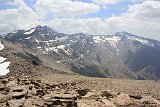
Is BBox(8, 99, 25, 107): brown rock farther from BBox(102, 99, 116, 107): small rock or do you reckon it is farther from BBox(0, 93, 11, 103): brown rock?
BBox(102, 99, 116, 107): small rock

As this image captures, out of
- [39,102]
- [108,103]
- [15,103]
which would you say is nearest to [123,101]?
[108,103]

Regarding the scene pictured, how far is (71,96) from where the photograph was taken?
1132 inches

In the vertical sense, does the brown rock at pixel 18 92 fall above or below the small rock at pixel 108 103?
above

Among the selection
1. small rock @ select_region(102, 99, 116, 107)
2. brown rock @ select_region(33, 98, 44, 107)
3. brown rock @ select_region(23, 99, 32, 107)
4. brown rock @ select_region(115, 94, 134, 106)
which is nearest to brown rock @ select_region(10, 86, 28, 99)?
brown rock @ select_region(33, 98, 44, 107)

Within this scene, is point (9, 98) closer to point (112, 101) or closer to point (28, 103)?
point (28, 103)

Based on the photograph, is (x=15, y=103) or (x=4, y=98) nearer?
(x=15, y=103)

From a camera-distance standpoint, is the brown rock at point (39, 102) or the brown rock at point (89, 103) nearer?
the brown rock at point (89, 103)

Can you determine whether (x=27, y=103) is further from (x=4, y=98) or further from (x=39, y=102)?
(x=4, y=98)

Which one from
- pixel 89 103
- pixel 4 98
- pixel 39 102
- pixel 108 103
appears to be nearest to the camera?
pixel 89 103

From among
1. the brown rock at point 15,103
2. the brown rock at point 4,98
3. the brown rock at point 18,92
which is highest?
the brown rock at point 18,92

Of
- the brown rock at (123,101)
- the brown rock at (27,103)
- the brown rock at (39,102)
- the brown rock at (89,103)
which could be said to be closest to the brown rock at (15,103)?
the brown rock at (27,103)

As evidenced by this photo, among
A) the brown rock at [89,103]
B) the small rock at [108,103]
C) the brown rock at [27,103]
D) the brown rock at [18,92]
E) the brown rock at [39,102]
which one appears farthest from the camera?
the brown rock at [18,92]

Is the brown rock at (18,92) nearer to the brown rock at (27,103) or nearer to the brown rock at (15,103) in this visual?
the brown rock at (15,103)

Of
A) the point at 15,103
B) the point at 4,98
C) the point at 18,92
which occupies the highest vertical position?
the point at 18,92
